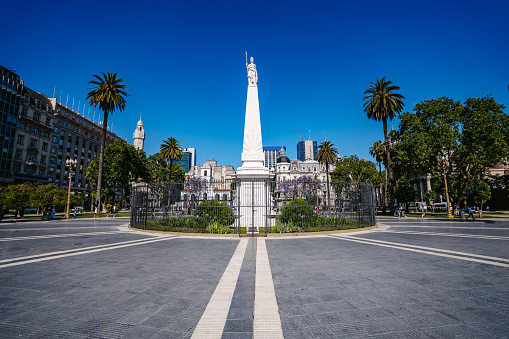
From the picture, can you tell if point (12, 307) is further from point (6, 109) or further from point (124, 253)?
point (6, 109)

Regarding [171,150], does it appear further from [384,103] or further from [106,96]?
[384,103]

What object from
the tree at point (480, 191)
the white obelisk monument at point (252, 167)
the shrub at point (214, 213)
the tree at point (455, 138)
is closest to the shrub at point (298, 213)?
the white obelisk monument at point (252, 167)

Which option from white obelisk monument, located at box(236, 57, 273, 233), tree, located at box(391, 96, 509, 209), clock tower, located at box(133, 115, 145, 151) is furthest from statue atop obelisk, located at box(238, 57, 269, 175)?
clock tower, located at box(133, 115, 145, 151)

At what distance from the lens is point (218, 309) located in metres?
3.54

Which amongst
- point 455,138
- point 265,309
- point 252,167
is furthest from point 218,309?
point 455,138

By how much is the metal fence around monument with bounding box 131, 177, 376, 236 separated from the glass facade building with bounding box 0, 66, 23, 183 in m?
42.6

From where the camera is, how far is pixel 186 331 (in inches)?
113

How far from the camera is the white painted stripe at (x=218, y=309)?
2.87 meters

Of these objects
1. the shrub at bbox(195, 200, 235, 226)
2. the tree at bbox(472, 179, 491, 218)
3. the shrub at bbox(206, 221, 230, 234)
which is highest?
the tree at bbox(472, 179, 491, 218)

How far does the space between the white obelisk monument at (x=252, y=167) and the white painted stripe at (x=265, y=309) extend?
10035 mm

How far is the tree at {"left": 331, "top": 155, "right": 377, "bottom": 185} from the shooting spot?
59219mm

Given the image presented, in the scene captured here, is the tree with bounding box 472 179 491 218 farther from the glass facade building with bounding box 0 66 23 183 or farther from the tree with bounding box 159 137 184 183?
the glass facade building with bounding box 0 66 23 183

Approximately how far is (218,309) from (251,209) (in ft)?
40.3

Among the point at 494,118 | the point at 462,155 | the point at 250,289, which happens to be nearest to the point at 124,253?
the point at 250,289
